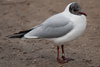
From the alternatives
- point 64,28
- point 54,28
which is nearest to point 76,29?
point 64,28

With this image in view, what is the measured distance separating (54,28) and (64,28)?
19 cm

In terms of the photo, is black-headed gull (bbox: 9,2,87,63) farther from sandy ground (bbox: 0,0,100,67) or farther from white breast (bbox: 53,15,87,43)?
sandy ground (bbox: 0,0,100,67)

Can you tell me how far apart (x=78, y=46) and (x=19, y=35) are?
168 centimetres

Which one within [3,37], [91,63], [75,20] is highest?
[75,20]

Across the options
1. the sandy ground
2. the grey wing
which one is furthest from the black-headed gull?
the sandy ground

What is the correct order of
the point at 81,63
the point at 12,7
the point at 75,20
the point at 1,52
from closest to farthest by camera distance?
the point at 75,20, the point at 81,63, the point at 1,52, the point at 12,7

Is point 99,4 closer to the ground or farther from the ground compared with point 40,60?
farther from the ground

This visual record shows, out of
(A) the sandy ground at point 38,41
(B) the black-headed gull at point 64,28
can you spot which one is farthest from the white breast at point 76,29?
(A) the sandy ground at point 38,41

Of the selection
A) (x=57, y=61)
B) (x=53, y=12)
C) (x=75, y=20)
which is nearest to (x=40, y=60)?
(x=57, y=61)

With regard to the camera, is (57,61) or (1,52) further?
(1,52)

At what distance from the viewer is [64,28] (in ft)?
15.9

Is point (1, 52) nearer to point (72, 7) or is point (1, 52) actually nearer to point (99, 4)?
point (72, 7)

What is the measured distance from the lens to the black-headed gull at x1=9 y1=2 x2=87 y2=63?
4801 millimetres

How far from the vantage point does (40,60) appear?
5.40 meters
